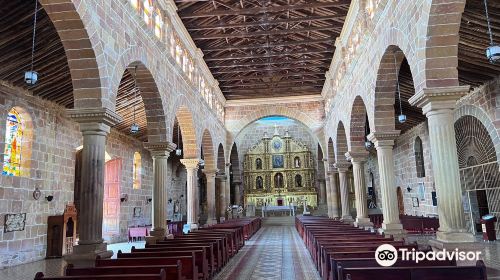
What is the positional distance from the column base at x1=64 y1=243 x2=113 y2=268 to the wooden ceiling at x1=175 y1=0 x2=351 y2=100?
31.5 feet

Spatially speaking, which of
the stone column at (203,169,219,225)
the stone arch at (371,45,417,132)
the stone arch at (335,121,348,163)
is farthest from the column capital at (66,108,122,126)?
the stone arch at (335,121,348,163)

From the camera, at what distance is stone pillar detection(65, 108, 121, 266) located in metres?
8.00

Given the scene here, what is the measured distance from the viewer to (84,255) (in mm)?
7812

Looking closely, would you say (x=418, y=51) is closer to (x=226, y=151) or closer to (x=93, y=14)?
(x=93, y=14)

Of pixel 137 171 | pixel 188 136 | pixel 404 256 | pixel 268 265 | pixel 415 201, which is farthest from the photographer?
pixel 137 171

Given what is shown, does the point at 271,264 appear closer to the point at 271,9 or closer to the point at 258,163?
the point at 271,9

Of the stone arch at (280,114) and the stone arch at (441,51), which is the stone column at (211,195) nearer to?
the stone arch at (280,114)

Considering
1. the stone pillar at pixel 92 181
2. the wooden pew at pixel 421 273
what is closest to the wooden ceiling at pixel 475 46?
the wooden pew at pixel 421 273

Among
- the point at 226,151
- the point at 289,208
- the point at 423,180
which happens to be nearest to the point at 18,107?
the point at 226,151

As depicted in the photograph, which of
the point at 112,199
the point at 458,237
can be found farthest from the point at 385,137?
the point at 112,199

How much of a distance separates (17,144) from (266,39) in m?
11.1

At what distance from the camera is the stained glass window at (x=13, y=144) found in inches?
465

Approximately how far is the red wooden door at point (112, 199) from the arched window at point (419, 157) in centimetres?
1569

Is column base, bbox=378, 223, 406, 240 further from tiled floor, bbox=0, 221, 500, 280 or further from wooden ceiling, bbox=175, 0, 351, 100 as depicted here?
wooden ceiling, bbox=175, 0, 351, 100
